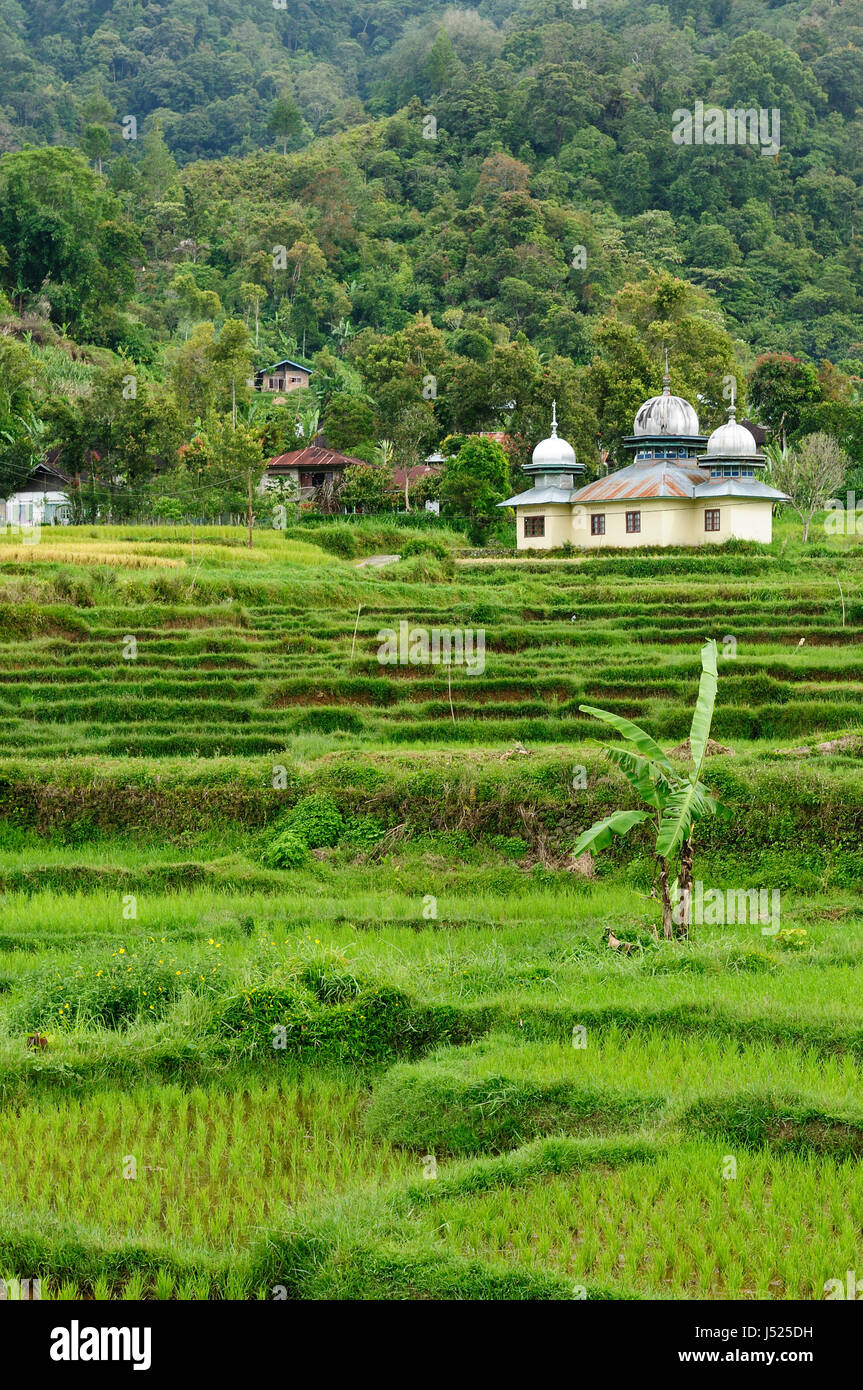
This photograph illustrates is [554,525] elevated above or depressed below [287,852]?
above

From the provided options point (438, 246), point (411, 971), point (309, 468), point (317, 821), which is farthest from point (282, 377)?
point (411, 971)

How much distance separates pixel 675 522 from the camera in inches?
1829

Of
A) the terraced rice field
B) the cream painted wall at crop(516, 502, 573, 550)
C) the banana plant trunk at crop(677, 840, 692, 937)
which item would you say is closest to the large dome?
the cream painted wall at crop(516, 502, 573, 550)

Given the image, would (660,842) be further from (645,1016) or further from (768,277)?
(768,277)

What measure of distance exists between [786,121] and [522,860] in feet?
372

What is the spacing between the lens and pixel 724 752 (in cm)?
2062

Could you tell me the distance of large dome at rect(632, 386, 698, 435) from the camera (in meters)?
50.2

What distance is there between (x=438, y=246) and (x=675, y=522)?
6219 centimetres

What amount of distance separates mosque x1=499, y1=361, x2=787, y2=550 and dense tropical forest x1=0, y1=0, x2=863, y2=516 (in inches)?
224

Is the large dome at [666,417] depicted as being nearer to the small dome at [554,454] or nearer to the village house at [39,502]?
the small dome at [554,454]

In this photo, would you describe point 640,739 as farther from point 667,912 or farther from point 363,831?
point 363,831

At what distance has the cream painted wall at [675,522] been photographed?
4578 cm

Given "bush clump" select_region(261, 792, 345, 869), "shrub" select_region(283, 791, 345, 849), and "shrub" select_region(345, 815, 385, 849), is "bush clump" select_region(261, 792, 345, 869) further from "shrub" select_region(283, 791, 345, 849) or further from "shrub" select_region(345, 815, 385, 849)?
"shrub" select_region(345, 815, 385, 849)

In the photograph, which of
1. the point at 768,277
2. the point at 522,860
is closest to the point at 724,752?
the point at 522,860
